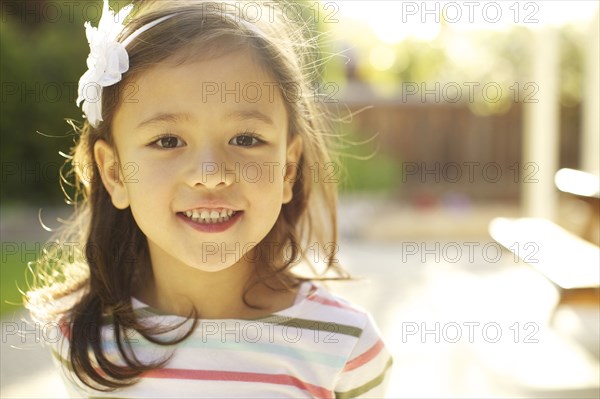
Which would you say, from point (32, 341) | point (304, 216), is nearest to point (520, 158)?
point (32, 341)

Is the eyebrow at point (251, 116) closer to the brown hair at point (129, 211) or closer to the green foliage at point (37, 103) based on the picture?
the brown hair at point (129, 211)

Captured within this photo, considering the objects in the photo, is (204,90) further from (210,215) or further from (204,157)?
(210,215)

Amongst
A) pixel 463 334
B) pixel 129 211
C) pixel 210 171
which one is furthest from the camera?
pixel 463 334

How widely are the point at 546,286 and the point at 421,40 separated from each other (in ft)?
37.4

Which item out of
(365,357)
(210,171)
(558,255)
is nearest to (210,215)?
(210,171)

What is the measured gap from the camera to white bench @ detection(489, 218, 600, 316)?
3346 mm

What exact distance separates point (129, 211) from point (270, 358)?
53 cm

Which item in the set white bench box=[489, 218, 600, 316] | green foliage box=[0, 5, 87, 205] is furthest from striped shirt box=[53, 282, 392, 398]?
green foliage box=[0, 5, 87, 205]

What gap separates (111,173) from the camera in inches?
70.5

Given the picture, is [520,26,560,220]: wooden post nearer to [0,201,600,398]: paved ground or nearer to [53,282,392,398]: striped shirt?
[0,201,600,398]: paved ground

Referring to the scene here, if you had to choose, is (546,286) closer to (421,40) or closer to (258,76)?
(258,76)

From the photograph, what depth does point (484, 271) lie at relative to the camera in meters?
5.86

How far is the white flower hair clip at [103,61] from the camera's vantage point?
1.66m

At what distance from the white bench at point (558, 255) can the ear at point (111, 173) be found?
2093 millimetres
